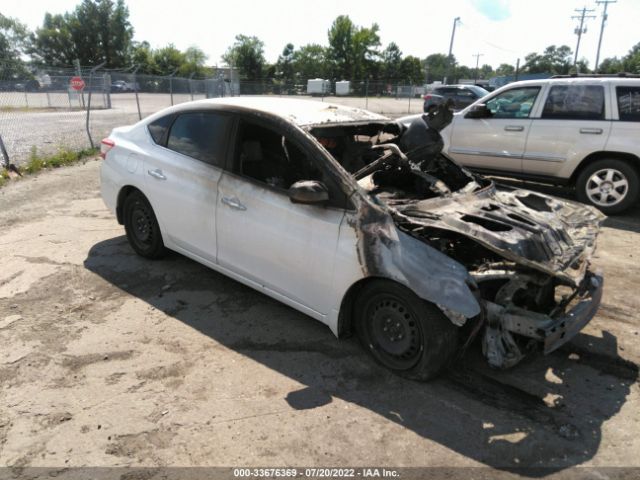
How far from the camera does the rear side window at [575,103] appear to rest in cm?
706

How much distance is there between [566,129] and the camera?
7.25 m

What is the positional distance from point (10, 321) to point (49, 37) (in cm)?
8233

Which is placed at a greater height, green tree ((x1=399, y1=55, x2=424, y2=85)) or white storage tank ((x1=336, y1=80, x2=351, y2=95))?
green tree ((x1=399, y1=55, x2=424, y2=85))

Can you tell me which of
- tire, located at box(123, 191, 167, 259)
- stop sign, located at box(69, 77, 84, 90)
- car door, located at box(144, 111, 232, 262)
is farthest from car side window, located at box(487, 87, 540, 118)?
stop sign, located at box(69, 77, 84, 90)

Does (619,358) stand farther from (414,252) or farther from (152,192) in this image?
(152,192)

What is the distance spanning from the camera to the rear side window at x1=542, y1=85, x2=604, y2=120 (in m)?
7.06

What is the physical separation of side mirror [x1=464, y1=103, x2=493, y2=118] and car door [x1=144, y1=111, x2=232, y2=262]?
5.40 metres

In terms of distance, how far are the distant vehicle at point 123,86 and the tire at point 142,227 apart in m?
12.2

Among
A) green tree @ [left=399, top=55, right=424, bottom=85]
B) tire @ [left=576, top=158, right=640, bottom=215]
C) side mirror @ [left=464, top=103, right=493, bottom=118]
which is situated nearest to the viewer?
tire @ [left=576, top=158, right=640, bottom=215]

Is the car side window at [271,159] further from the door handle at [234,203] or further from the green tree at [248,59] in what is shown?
the green tree at [248,59]

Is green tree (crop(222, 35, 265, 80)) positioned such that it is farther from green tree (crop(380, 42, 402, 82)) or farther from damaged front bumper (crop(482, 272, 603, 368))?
damaged front bumper (crop(482, 272, 603, 368))

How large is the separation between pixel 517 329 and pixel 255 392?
1.68 m

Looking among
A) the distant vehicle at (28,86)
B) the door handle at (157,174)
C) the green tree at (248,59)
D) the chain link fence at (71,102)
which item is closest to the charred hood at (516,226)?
the door handle at (157,174)

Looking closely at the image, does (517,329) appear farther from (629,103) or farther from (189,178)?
(629,103)
